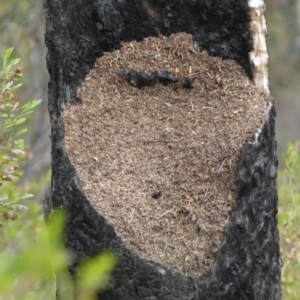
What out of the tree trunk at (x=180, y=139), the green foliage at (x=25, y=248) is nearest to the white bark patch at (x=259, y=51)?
the tree trunk at (x=180, y=139)

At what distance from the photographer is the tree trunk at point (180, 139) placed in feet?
7.79

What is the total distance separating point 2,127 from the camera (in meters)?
2.78

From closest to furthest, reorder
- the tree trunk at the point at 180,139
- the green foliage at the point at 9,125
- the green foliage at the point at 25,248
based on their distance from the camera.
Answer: the green foliage at the point at 25,248 → the tree trunk at the point at 180,139 → the green foliage at the point at 9,125

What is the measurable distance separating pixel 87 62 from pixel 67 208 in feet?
2.25

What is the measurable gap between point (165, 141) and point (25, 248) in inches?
63.6

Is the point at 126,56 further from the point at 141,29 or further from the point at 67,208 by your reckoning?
the point at 67,208

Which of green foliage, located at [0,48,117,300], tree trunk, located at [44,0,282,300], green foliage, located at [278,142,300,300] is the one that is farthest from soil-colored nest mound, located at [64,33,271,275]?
green foliage, located at [278,142,300,300]

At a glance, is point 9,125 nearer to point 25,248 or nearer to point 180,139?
point 180,139

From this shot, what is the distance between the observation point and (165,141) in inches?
106

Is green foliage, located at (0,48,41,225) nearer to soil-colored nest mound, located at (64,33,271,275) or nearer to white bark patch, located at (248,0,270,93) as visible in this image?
soil-colored nest mound, located at (64,33,271,275)

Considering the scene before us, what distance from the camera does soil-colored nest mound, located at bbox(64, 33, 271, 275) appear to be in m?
2.45

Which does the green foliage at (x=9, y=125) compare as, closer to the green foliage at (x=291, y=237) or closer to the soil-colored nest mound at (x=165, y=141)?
the soil-colored nest mound at (x=165, y=141)

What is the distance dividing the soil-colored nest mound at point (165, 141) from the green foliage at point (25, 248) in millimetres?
222

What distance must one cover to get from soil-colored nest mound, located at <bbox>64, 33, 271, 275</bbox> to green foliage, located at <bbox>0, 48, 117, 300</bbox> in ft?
0.73
